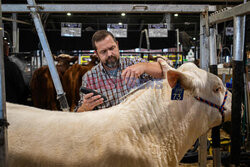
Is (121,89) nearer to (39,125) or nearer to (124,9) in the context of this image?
(124,9)

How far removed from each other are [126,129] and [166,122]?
14.2 inches

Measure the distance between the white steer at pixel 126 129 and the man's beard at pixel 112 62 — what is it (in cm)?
75

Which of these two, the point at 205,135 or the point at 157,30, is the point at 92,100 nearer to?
the point at 205,135

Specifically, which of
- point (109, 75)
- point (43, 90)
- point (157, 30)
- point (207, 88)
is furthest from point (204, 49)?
point (43, 90)

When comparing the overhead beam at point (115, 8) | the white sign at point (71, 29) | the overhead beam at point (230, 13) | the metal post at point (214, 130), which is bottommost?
the metal post at point (214, 130)

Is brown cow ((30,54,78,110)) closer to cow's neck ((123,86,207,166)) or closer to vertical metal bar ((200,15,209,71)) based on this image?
vertical metal bar ((200,15,209,71))

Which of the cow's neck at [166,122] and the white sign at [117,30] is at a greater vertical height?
the white sign at [117,30]

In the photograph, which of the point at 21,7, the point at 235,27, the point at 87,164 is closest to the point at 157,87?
the point at 87,164

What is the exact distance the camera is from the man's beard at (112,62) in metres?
2.44

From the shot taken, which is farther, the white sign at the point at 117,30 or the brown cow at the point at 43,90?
the brown cow at the point at 43,90

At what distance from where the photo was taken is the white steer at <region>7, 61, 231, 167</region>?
1310 millimetres

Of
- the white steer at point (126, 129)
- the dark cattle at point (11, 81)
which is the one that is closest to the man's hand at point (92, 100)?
the white steer at point (126, 129)

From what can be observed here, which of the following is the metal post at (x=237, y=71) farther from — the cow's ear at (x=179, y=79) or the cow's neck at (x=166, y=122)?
the cow's ear at (x=179, y=79)

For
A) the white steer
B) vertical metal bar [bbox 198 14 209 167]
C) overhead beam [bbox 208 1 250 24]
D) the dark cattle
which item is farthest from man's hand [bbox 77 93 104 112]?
the dark cattle
